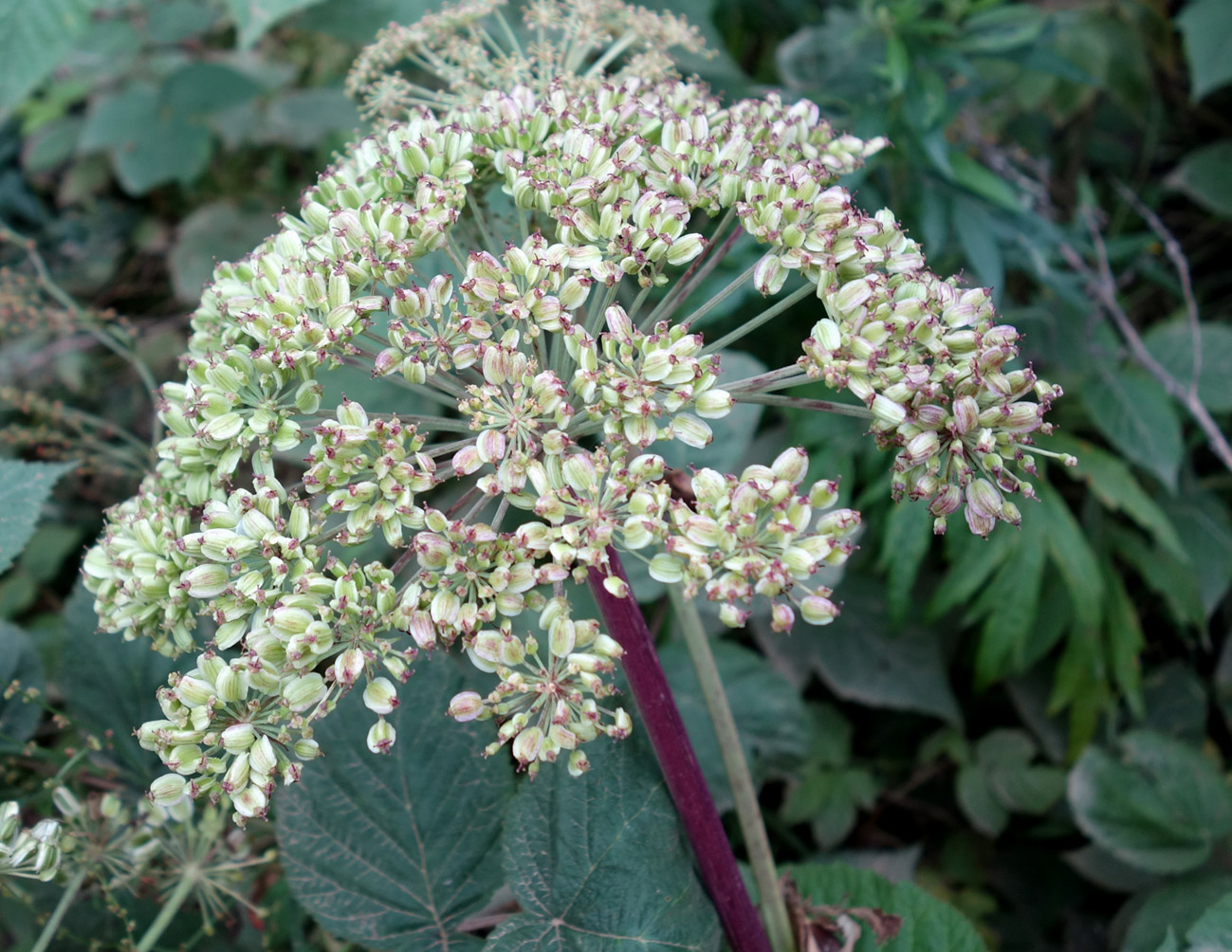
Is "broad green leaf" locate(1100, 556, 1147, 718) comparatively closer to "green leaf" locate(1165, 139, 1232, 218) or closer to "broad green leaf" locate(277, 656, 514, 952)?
"green leaf" locate(1165, 139, 1232, 218)

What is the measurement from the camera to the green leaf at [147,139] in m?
2.44

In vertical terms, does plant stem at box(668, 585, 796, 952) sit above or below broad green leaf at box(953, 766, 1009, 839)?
above

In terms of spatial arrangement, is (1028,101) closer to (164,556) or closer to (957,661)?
(957,661)

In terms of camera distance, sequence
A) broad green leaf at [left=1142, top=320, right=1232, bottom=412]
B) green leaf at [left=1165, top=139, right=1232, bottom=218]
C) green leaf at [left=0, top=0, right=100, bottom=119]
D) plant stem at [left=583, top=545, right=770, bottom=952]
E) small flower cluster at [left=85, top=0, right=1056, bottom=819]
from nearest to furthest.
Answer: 1. small flower cluster at [left=85, top=0, right=1056, bottom=819]
2. plant stem at [left=583, top=545, right=770, bottom=952]
3. green leaf at [left=0, top=0, right=100, bottom=119]
4. broad green leaf at [left=1142, top=320, right=1232, bottom=412]
5. green leaf at [left=1165, top=139, right=1232, bottom=218]

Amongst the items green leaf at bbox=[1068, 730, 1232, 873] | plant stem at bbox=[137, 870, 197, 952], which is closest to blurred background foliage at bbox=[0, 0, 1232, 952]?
green leaf at bbox=[1068, 730, 1232, 873]

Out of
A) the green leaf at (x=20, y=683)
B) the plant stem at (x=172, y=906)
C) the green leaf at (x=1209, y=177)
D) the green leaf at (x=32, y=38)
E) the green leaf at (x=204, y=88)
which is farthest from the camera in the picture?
the green leaf at (x=204, y=88)

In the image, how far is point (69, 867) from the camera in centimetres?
124

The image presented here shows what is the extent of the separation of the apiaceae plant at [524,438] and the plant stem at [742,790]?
18cm

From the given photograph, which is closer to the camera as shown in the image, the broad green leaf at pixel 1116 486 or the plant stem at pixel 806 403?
the plant stem at pixel 806 403

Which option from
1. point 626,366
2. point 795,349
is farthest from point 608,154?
point 795,349

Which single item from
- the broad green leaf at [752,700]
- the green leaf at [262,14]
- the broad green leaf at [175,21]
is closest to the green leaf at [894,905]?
the broad green leaf at [752,700]

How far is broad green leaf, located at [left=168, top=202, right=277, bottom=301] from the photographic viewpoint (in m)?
2.49

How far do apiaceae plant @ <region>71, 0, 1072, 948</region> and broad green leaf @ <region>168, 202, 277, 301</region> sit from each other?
5.60 ft

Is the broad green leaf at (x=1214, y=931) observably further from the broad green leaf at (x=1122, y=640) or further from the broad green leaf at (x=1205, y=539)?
the broad green leaf at (x=1205, y=539)
